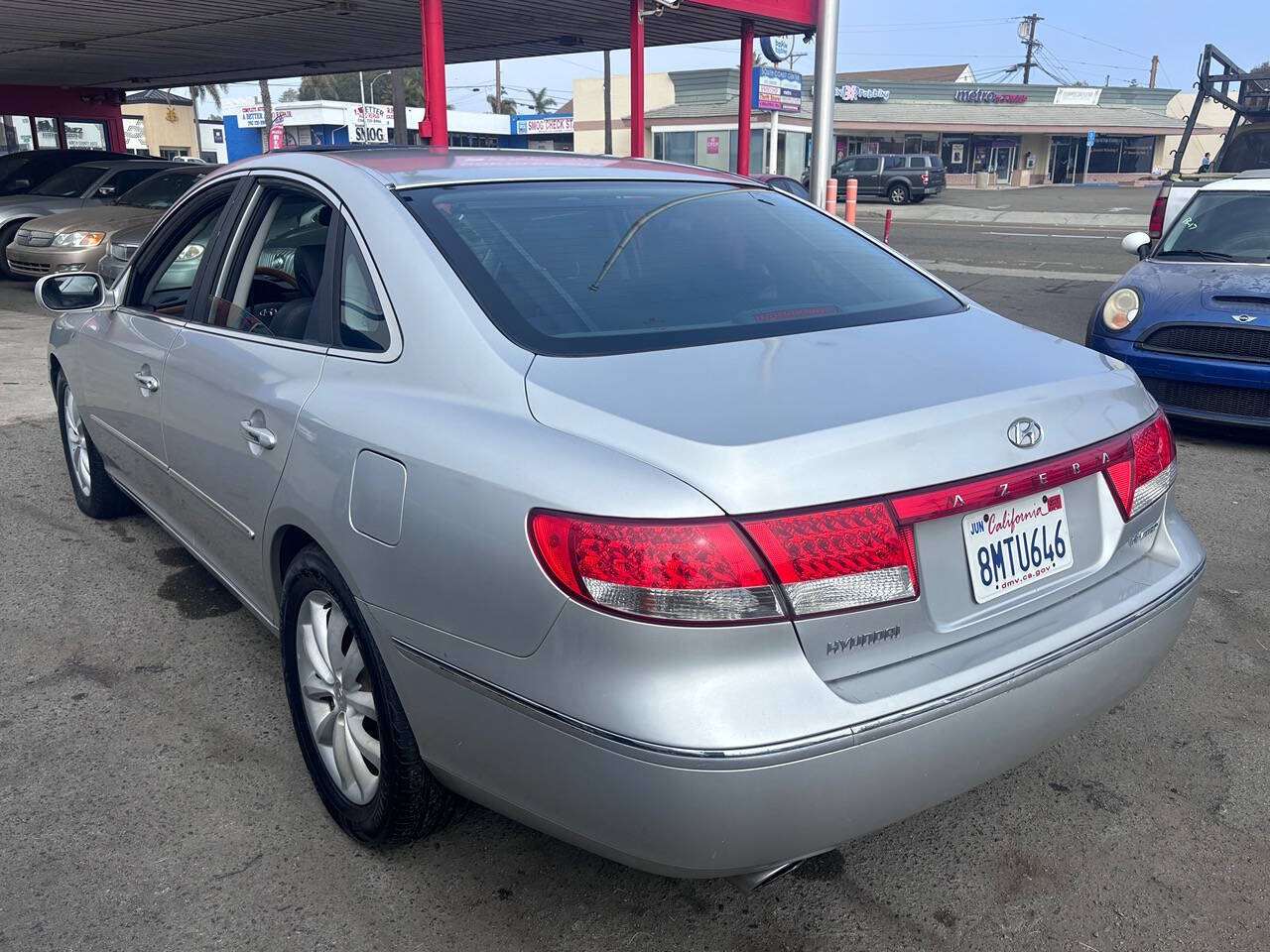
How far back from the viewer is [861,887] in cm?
252

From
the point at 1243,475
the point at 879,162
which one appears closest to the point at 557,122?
the point at 879,162

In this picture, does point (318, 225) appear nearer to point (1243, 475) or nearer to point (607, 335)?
point (607, 335)

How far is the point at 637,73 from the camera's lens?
10.9 metres

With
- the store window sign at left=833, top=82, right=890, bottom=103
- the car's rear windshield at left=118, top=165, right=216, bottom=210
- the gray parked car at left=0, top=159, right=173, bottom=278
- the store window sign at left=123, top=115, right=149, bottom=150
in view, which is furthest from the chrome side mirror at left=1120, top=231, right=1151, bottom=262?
the store window sign at left=123, top=115, right=149, bottom=150

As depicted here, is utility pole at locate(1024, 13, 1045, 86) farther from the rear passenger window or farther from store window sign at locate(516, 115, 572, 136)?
the rear passenger window

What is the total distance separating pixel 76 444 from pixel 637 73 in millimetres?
7516

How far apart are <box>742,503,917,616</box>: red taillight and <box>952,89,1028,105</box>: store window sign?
180ft

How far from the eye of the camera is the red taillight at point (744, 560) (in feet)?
6.05

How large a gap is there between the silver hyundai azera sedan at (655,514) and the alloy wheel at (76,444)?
2.00 m

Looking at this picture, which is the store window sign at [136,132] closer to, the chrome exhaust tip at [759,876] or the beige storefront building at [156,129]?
the beige storefront building at [156,129]

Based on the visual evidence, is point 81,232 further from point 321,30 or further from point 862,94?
point 862,94

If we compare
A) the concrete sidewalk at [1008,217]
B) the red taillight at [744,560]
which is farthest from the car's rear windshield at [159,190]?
the concrete sidewalk at [1008,217]

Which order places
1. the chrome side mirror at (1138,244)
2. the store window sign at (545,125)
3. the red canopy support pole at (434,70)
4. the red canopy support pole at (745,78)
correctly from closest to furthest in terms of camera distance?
the chrome side mirror at (1138,244) → the red canopy support pole at (434,70) → the red canopy support pole at (745,78) → the store window sign at (545,125)

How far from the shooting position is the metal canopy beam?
438 inches
